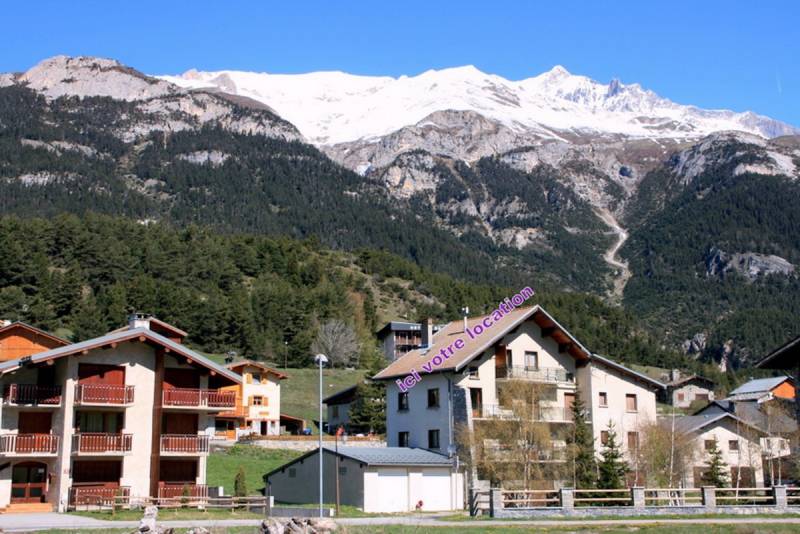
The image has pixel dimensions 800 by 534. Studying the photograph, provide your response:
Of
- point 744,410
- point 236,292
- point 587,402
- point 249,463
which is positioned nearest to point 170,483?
point 249,463

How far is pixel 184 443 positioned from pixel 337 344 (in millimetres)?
85523

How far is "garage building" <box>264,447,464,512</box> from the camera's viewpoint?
54.7 metres

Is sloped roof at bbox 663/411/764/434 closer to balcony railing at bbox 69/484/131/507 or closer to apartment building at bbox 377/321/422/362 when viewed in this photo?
balcony railing at bbox 69/484/131/507

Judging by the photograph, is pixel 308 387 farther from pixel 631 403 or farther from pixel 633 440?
pixel 633 440

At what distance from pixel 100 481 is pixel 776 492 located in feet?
109

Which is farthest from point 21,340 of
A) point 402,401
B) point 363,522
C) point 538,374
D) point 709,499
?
point 709,499

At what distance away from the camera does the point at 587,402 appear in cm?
6606

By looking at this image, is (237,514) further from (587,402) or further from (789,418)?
(789,418)

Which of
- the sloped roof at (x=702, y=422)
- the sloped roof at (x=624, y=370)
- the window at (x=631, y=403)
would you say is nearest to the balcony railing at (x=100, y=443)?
the sloped roof at (x=624, y=370)

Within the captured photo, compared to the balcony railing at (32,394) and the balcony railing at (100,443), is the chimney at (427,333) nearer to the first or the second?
the balcony railing at (100,443)

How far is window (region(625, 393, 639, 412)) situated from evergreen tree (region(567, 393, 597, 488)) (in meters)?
6.98

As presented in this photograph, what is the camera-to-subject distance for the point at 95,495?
1890 inches

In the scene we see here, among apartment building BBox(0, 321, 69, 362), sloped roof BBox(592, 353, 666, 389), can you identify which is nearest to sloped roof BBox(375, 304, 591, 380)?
sloped roof BBox(592, 353, 666, 389)

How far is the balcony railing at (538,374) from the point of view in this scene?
63.5 m
